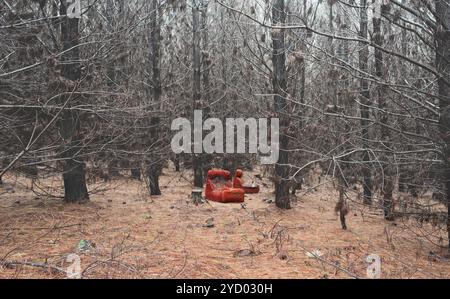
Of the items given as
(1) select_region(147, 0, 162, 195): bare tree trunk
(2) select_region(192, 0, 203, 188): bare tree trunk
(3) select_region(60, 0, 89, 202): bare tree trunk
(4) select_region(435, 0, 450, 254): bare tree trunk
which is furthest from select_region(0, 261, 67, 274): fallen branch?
(2) select_region(192, 0, 203, 188): bare tree trunk

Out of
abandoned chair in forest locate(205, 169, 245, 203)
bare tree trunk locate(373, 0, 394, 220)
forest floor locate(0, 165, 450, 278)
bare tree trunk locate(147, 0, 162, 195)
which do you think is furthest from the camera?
bare tree trunk locate(147, 0, 162, 195)

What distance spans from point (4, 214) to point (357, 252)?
21.3 ft

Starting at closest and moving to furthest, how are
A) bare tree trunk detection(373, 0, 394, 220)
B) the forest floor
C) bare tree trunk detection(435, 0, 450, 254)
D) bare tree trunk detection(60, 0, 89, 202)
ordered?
the forest floor → bare tree trunk detection(435, 0, 450, 254) → bare tree trunk detection(373, 0, 394, 220) → bare tree trunk detection(60, 0, 89, 202)

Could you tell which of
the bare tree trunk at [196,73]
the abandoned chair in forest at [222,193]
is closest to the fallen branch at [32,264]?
the abandoned chair in forest at [222,193]

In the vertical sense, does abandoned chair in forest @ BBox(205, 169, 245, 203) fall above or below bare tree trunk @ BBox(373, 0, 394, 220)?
below

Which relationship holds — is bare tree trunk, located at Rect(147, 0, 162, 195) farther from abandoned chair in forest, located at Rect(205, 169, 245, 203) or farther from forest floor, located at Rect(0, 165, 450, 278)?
abandoned chair in forest, located at Rect(205, 169, 245, 203)

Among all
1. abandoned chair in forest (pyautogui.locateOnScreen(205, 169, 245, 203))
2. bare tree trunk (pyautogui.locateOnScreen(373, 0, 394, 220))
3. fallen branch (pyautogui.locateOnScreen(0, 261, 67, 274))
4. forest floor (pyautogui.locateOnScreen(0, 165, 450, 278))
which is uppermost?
bare tree trunk (pyautogui.locateOnScreen(373, 0, 394, 220))

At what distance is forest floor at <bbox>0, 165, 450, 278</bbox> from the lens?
5.09 metres

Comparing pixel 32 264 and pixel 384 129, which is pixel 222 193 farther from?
pixel 32 264

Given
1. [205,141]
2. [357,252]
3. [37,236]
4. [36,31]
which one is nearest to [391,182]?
Result: [357,252]

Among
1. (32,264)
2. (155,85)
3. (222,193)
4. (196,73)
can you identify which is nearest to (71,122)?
(155,85)

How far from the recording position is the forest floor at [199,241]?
509 cm

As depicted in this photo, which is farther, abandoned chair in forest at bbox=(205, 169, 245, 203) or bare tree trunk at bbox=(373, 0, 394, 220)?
abandoned chair in forest at bbox=(205, 169, 245, 203)

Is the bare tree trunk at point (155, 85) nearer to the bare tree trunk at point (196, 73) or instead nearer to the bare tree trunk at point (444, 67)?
the bare tree trunk at point (196, 73)
